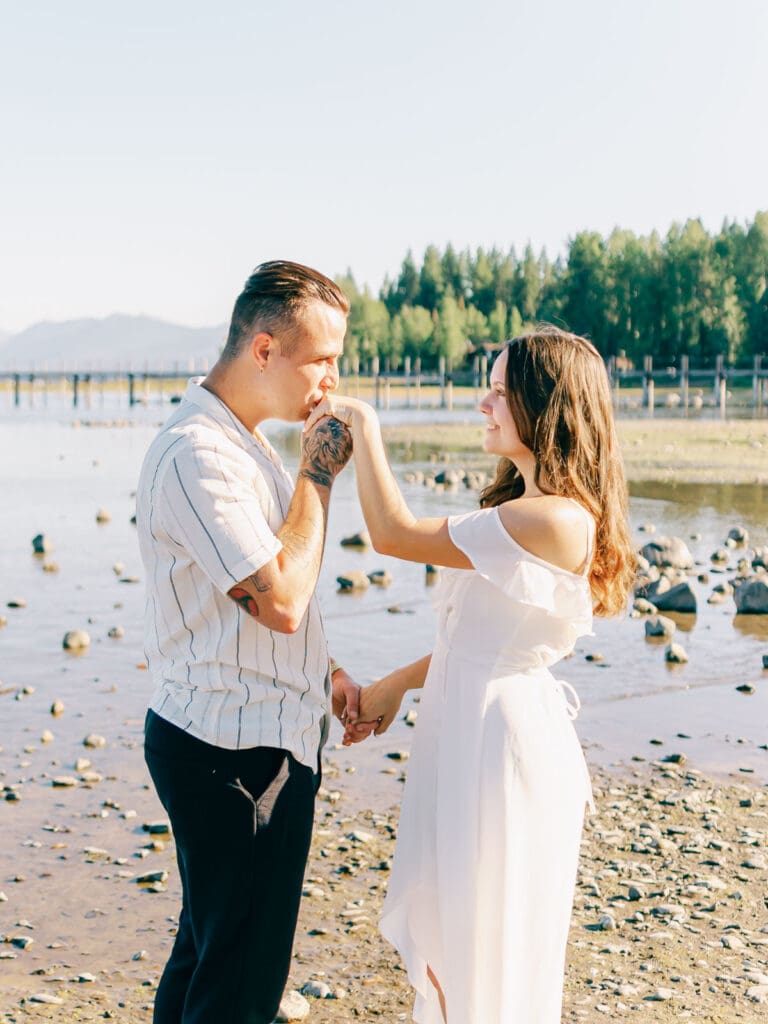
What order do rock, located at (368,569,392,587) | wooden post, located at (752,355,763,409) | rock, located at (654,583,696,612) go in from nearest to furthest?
rock, located at (654,583,696,612)
rock, located at (368,569,392,587)
wooden post, located at (752,355,763,409)

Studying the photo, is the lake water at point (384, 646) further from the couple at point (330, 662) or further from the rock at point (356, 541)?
the couple at point (330, 662)

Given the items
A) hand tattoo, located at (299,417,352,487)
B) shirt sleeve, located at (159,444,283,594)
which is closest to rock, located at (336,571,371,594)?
hand tattoo, located at (299,417,352,487)

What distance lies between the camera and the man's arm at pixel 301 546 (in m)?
3.21

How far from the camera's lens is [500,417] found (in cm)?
383

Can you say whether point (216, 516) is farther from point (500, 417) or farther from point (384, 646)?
point (384, 646)

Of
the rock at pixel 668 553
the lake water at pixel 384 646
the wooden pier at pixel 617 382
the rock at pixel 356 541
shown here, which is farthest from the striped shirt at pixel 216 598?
the wooden pier at pixel 617 382

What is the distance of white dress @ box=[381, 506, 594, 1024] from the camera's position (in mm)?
3533

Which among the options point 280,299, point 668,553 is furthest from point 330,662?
point 668,553

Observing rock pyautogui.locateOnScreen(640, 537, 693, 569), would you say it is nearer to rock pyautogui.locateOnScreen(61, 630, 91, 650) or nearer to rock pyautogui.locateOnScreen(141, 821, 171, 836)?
rock pyautogui.locateOnScreen(61, 630, 91, 650)

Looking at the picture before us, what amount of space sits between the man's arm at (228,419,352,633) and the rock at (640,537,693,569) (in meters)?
13.2


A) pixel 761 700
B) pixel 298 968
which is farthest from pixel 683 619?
pixel 298 968

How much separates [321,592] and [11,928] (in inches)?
365

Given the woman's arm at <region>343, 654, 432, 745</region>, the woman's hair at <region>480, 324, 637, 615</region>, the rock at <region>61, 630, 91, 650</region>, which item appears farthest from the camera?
the rock at <region>61, 630, 91, 650</region>

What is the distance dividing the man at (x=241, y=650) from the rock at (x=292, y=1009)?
1576 millimetres
